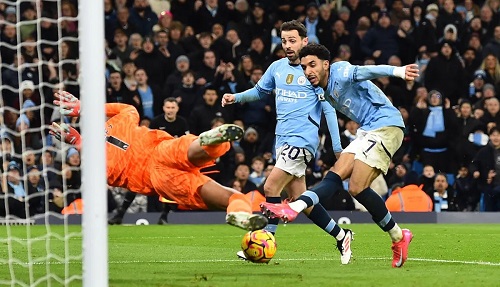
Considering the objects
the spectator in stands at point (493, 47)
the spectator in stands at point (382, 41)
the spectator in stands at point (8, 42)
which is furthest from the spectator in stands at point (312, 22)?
the spectator in stands at point (8, 42)

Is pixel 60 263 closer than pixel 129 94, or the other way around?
pixel 60 263

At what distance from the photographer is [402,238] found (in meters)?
9.27

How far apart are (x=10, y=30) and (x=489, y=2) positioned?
9927 millimetres

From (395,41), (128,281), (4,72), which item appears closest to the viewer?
(128,281)

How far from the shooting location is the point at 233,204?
8211mm

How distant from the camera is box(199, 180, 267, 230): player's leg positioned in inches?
309

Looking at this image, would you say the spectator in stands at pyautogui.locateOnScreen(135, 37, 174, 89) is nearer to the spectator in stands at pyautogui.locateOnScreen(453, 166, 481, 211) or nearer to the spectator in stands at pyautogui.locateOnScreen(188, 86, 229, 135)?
the spectator in stands at pyautogui.locateOnScreen(188, 86, 229, 135)

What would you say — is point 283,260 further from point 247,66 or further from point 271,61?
point 271,61

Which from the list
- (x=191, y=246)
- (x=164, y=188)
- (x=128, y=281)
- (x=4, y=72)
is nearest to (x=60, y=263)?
(x=164, y=188)

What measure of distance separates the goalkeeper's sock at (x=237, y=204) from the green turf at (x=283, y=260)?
0.53 metres

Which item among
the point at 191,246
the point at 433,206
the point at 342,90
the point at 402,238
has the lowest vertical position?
the point at 433,206

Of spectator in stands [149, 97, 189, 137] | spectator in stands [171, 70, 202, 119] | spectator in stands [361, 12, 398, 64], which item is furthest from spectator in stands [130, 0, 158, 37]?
spectator in stands [149, 97, 189, 137]

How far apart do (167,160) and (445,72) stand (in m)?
11.7

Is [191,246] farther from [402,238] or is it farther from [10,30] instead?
[10,30]
